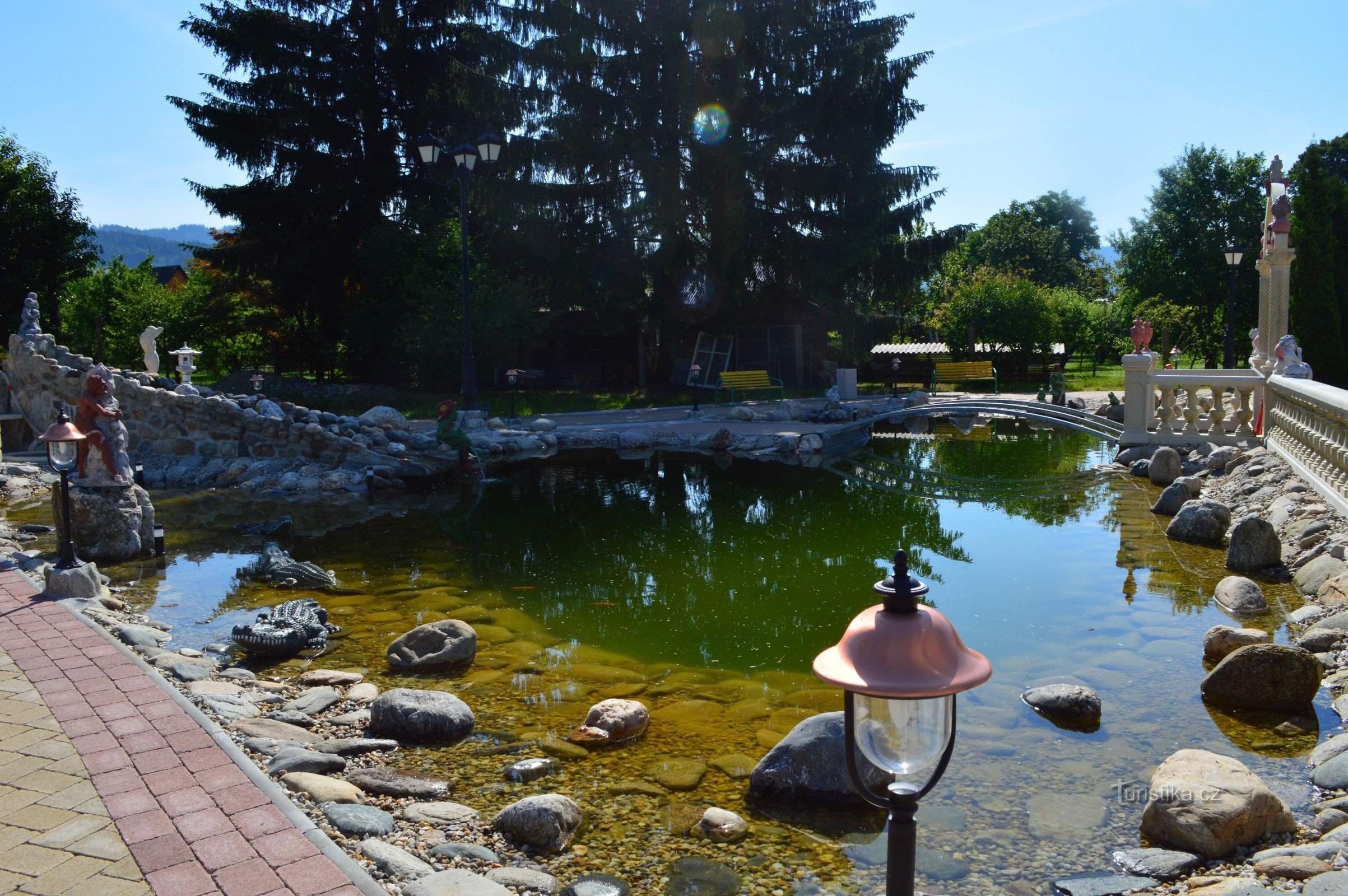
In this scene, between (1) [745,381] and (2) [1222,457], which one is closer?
(2) [1222,457]

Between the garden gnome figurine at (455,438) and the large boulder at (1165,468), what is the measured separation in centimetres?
1013

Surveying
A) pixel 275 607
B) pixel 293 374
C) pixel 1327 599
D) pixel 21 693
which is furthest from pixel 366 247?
pixel 1327 599

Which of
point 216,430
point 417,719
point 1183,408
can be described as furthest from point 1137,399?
point 216,430

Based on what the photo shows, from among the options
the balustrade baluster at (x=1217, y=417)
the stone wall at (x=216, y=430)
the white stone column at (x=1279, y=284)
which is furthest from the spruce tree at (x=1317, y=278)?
the stone wall at (x=216, y=430)

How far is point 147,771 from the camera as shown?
12.8 feet

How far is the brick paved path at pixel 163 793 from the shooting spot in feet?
10.3

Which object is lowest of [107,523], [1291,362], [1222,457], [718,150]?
[107,523]

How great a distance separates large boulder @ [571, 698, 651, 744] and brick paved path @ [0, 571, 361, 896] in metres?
1.93

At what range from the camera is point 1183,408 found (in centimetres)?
1407

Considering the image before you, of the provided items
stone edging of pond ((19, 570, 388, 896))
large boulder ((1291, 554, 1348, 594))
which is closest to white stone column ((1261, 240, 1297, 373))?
large boulder ((1291, 554, 1348, 594))

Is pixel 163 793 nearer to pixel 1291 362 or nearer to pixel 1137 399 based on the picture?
pixel 1291 362

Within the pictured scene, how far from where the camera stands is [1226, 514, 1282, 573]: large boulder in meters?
→ 8.12

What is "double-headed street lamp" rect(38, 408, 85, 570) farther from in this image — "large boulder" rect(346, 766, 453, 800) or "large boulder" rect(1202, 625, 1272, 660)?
"large boulder" rect(1202, 625, 1272, 660)

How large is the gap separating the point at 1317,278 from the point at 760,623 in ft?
65.5
